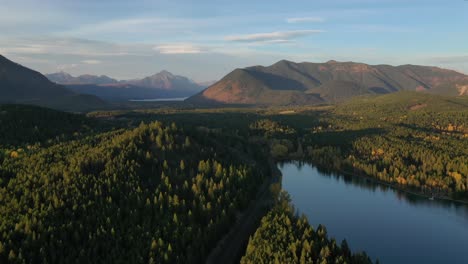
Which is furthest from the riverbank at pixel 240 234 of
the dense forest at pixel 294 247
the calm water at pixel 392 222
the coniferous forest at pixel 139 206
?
the calm water at pixel 392 222

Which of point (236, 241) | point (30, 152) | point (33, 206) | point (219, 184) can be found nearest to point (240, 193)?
point (219, 184)

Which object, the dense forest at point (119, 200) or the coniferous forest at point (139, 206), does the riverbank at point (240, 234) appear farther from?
the dense forest at point (119, 200)

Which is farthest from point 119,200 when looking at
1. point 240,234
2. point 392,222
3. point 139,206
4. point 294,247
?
point 392,222

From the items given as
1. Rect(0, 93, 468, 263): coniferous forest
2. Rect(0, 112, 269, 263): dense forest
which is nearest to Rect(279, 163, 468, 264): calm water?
Rect(0, 93, 468, 263): coniferous forest

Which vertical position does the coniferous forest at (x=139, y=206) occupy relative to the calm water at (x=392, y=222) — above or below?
above

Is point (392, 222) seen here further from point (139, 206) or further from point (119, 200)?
point (119, 200)

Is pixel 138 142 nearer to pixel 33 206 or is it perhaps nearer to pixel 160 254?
pixel 33 206
